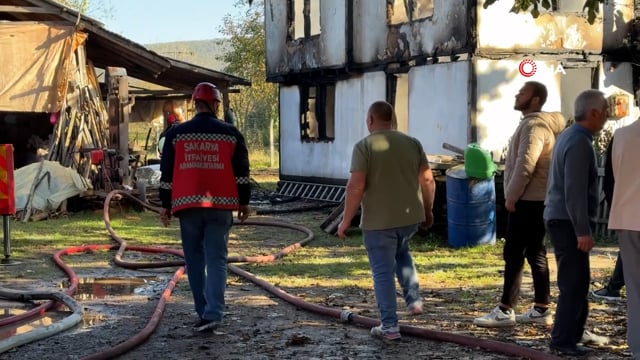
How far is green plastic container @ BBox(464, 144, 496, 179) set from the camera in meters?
11.2

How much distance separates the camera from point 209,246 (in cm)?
659

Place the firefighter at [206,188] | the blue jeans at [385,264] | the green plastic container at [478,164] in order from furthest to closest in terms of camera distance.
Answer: the green plastic container at [478,164], the firefighter at [206,188], the blue jeans at [385,264]

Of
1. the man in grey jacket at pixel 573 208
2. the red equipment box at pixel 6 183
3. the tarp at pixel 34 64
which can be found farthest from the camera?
the tarp at pixel 34 64

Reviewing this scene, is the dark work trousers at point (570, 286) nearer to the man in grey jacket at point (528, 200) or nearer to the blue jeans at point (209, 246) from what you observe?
the man in grey jacket at point (528, 200)

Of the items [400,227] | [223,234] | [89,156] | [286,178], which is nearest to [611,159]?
[400,227]

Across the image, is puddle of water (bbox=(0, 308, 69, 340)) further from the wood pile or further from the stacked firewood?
the stacked firewood

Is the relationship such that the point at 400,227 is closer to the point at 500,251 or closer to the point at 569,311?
the point at 569,311

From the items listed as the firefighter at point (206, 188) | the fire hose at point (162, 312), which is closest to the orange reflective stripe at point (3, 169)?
the fire hose at point (162, 312)

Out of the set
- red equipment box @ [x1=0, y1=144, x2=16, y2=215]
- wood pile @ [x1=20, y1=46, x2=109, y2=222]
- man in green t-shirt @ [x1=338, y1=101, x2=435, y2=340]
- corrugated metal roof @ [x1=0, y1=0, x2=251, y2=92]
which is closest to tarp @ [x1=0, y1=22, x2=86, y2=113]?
wood pile @ [x1=20, y1=46, x2=109, y2=222]

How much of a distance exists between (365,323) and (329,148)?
537 inches

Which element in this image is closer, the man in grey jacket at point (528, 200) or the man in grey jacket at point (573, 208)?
the man in grey jacket at point (573, 208)

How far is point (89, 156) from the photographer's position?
53.9 feet

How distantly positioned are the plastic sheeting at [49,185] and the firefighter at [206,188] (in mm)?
9483

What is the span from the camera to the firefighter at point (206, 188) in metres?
6.51
